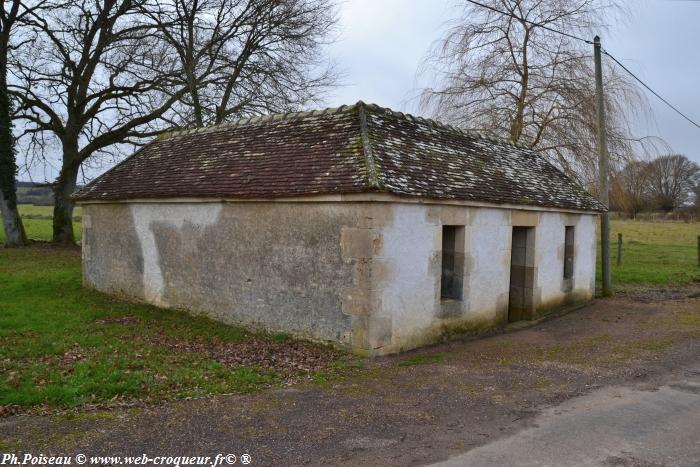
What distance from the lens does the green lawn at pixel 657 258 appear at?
18016 mm

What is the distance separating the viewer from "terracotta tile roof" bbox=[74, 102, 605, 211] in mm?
8961

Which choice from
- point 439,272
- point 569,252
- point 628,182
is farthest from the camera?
point 628,182

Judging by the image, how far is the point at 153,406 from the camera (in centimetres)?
598

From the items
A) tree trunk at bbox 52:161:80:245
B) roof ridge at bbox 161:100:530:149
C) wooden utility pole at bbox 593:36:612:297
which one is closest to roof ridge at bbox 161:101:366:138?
roof ridge at bbox 161:100:530:149

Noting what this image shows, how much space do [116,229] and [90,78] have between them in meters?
11.0

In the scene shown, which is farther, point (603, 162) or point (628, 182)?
point (628, 182)

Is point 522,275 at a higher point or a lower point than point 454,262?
lower

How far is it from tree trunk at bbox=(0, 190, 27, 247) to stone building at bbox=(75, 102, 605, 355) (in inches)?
375

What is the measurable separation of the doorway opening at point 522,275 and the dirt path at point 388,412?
2.66m

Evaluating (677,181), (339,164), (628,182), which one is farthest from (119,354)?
(677,181)

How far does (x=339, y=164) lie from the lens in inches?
355

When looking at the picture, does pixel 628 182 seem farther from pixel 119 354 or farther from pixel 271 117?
pixel 119 354

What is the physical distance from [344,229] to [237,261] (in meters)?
2.63

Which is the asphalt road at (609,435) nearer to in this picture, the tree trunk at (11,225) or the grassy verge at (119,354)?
the grassy verge at (119,354)
